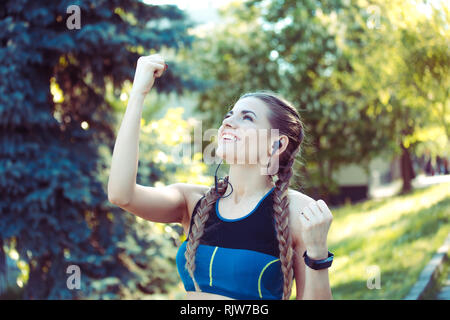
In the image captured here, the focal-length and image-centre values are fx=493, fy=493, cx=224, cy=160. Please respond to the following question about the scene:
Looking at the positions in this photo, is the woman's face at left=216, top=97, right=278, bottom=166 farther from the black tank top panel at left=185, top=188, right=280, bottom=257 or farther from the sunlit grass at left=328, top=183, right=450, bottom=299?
the sunlit grass at left=328, top=183, right=450, bottom=299

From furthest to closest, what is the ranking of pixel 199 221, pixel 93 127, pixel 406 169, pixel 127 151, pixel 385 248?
pixel 406 169 → pixel 385 248 → pixel 93 127 → pixel 199 221 → pixel 127 151

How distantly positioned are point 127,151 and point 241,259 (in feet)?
1.92

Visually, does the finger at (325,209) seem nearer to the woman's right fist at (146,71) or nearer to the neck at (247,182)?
the neck at (247,182)

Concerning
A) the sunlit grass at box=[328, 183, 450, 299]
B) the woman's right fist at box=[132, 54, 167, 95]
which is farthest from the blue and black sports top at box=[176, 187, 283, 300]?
→ the sunlit grass at box=[328, 183, 450, 299]

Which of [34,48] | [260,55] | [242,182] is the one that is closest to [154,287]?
[34,48]

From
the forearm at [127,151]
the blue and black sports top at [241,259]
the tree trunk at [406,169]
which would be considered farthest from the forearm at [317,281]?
the tree trunk at [406,169]

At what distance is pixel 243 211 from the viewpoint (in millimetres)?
2033

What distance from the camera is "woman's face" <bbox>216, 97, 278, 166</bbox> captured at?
201cm

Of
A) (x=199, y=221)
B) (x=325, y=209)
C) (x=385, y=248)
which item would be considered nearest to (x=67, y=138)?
(x=199, y=221)

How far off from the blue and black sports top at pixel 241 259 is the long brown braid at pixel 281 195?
3 cm

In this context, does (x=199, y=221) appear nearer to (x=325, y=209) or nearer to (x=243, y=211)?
(x=243, y=211)

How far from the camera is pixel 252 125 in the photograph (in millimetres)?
2053

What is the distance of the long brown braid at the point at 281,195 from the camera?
1893 mm
